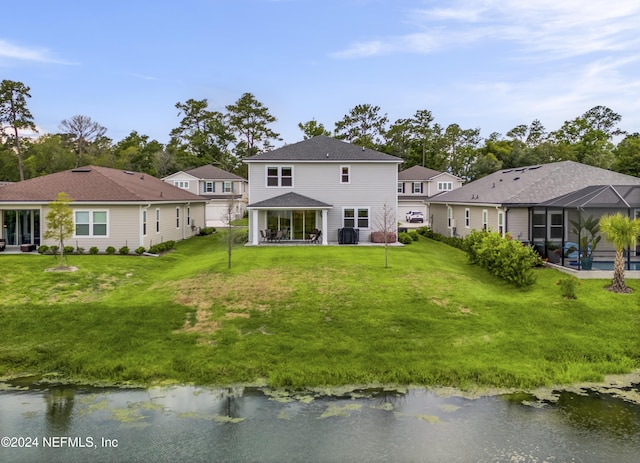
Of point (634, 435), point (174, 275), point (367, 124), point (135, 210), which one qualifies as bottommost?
point (634, 435)

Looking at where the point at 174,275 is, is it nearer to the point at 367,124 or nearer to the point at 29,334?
the point at 29,334

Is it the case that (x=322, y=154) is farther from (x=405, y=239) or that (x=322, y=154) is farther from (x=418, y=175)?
(x=418, y=175)

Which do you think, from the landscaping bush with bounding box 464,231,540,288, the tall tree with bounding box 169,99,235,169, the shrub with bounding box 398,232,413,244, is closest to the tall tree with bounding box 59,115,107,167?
the tall tree with bounding box 169,99,235,169

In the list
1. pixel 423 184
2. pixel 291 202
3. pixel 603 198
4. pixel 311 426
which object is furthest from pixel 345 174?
pixel 423 184

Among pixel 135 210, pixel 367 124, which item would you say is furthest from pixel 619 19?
→ pixel 367 124

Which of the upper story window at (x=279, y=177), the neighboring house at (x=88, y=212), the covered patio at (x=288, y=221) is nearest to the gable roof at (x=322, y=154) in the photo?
the upper story window at (x=279, y=177)

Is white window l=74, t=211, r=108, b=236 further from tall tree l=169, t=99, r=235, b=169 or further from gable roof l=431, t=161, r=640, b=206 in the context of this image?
tall tree l=169, t=99, r=235, b=169
